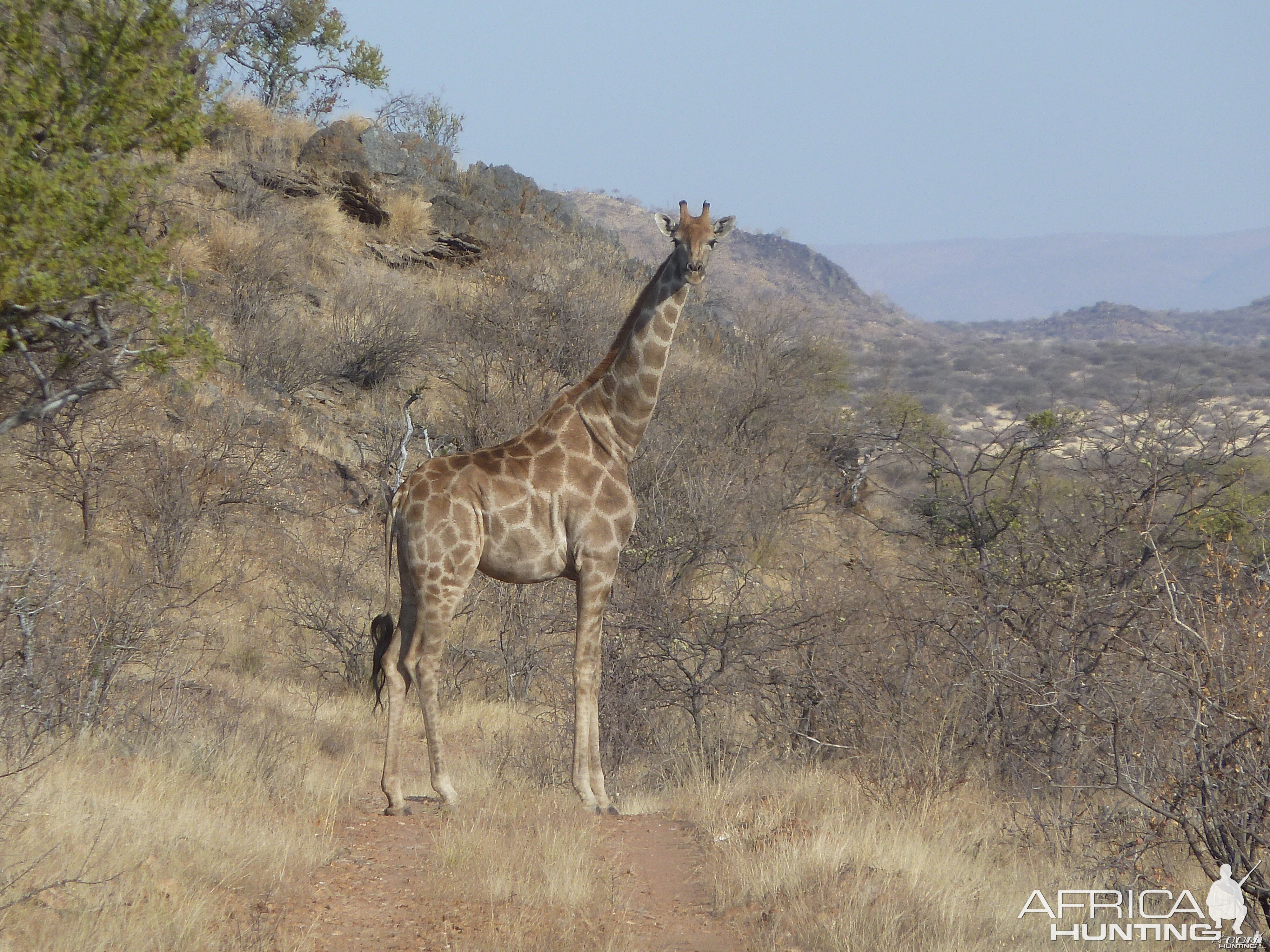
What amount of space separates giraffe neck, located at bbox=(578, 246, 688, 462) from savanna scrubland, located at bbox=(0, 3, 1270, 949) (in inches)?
80.5

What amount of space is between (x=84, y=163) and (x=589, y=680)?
17.1ft

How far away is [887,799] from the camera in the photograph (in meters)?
7.49

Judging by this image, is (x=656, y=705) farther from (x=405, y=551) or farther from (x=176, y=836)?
(x=176, y=836)

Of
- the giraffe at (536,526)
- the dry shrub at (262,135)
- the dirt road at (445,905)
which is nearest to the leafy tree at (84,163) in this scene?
the giraffe at (536,526)

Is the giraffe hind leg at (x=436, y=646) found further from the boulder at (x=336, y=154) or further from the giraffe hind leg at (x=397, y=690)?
the boulder at (x=336, y=154)

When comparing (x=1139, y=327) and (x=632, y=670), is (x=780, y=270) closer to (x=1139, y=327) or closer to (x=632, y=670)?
(x=1139, y=327)

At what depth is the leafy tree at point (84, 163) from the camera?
7543 mm

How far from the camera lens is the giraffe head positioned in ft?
25.0

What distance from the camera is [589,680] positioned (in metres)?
7.70

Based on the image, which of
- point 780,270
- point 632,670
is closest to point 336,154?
point 632,670

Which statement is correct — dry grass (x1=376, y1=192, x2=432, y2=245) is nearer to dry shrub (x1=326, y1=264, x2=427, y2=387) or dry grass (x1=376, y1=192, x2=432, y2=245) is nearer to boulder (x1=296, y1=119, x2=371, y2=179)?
boulder (x1=296, y1=119, x2=371, y2=179)

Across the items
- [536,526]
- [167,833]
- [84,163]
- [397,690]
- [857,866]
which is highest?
[84,163]

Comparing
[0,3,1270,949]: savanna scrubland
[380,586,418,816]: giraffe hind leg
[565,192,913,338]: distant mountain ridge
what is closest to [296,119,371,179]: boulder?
[0,3,1270,949]: savanna scrubland

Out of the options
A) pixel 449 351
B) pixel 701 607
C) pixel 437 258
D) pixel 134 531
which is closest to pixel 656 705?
pixel 701 607
